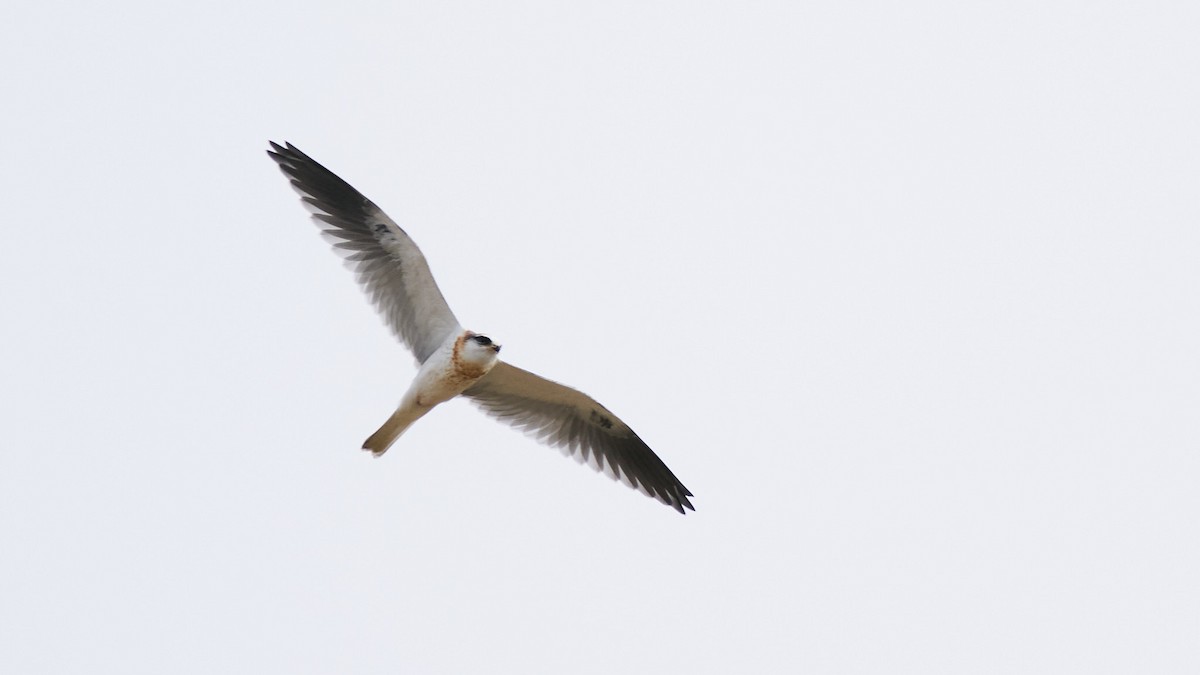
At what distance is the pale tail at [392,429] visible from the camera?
36.4 ft

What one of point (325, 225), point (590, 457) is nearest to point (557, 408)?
point (590, 457)

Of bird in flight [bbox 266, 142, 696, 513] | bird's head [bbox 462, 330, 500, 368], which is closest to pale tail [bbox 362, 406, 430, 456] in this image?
bird in flight [bbox 266, 142, 696, 513]

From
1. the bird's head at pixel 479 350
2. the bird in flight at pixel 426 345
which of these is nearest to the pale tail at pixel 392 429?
the bird in flight at pixel 426 345

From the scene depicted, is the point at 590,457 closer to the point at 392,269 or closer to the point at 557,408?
the point at 557,408

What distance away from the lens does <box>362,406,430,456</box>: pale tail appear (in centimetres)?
1110

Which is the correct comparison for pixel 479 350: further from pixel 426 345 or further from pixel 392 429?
pixel 392 429

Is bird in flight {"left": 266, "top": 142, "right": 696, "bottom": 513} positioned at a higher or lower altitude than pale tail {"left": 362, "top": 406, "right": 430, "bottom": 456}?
higher

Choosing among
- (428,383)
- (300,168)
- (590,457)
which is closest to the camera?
(428,383)

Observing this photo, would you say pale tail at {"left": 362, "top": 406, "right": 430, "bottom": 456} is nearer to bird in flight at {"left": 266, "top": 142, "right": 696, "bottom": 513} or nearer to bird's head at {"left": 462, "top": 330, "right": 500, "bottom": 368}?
bird in flight at {"left": 266, "top": 142, "right": 696, "bottom": 513}

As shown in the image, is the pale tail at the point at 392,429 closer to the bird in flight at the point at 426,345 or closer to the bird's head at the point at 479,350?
the bird in flight at the point at 426,345

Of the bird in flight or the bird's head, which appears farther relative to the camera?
the bird in flight

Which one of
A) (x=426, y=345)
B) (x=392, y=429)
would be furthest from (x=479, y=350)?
(x=392, y=429)

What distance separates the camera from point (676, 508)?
41.8ft

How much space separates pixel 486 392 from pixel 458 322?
783 mm
